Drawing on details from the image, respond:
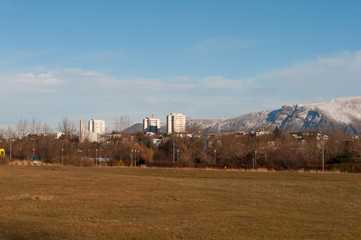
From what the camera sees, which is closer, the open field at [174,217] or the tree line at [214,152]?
the open field at [174,217]

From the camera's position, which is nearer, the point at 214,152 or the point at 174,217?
the point at 174,217

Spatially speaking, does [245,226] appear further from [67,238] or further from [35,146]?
[35,146]

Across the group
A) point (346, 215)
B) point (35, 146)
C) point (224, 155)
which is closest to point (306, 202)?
point (346, 215)

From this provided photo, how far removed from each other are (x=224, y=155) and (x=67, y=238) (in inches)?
2980

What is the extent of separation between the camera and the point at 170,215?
647 inches

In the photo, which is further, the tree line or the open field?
the tree line

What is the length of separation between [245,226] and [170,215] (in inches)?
133

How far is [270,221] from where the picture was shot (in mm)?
15422

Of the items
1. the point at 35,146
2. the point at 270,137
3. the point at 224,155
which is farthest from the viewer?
the point at 35,146

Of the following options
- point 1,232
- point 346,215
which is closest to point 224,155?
point 346,215

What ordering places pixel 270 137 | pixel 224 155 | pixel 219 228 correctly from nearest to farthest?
1. pixel 219 228
2. pixel 224 155
3. pixel 270 137

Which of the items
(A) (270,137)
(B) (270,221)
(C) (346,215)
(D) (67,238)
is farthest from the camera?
(A) (270,137)

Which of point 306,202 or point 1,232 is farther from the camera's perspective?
point 306,202

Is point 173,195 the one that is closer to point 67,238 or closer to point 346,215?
point 346,215
